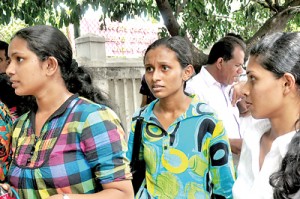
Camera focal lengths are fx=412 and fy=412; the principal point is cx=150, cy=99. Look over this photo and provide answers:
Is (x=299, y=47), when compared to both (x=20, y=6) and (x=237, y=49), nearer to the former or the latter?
(x=237, y=49)

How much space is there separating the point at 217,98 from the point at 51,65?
155 centimetres

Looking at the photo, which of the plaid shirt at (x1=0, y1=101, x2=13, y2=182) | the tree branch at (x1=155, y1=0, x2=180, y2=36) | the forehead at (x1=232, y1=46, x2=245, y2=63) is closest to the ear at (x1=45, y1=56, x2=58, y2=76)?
the plaid shirt at (x1=0, y1=101, x2=13, y2=182)

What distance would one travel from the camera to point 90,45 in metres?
5.84

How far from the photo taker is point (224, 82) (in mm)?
3039

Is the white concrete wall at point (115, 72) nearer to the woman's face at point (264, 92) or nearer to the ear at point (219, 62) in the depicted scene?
the ear at point (219, 62)

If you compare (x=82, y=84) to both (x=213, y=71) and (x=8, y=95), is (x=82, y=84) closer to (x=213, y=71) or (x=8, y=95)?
(x=8, y=95)

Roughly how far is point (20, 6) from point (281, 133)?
3268 millimetres

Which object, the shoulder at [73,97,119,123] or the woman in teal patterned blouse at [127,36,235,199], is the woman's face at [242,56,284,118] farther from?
the woman in teal patterned blouse at [127,36,235,199]

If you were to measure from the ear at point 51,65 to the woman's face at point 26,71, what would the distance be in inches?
0.6

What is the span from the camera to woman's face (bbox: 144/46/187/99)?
2.24 meters

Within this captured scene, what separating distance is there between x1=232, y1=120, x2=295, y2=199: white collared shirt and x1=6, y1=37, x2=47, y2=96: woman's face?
834 mm

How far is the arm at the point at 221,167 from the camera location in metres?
Answer: 2.06

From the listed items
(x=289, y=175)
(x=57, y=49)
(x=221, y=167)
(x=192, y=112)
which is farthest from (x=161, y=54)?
(x=289, y=175)

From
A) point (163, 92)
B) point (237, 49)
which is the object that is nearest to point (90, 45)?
point (237, 49)
